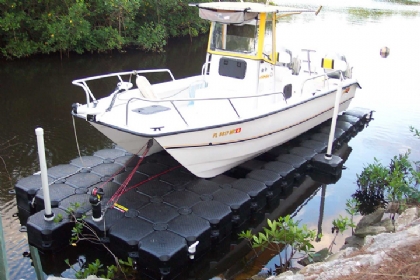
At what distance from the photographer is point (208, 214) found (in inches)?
208

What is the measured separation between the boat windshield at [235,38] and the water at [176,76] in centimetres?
292

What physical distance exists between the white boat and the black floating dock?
1.41 ft

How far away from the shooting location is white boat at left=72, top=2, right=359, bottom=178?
5.76 meters

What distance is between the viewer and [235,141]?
6.48 m

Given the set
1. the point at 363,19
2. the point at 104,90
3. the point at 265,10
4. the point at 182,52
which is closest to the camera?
the point at 265,10

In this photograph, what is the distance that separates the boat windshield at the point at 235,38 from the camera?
23.3 ft

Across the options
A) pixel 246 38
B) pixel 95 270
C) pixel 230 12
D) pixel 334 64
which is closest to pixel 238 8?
pixel 230 12

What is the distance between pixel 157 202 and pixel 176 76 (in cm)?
996

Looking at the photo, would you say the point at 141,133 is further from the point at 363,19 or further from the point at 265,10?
the point at 363,19

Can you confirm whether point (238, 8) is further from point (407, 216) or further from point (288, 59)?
point (407, 216)

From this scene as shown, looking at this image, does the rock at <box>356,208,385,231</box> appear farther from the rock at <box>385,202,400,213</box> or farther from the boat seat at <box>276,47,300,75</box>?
the boat seat at <box>276,47,300,75</box>

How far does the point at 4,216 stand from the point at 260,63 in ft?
15.5

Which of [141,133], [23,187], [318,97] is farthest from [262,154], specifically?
[23,187]

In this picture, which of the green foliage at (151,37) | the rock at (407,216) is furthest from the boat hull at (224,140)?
the green foliage at (151,37)
